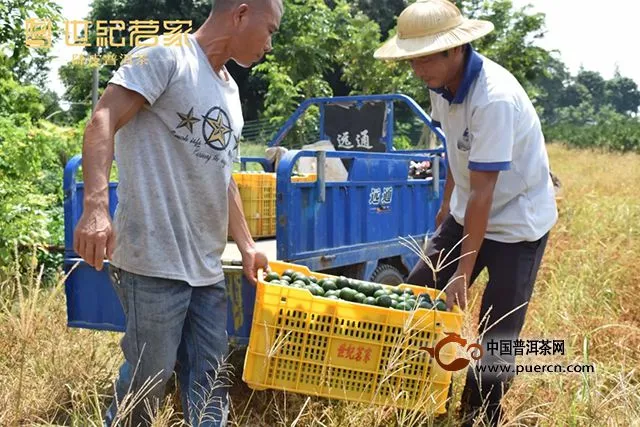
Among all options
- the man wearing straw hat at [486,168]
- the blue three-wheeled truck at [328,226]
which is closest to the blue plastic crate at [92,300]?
the blue three-wheeled truck at [328,226]

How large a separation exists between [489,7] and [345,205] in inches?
595

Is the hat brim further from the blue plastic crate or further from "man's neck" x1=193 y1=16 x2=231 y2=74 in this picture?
the blue plastic crate

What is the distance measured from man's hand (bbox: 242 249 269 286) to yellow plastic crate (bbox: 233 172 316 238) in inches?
73.9

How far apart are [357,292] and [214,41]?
1.13 m

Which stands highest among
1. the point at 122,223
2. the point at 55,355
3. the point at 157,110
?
the point at 157,110

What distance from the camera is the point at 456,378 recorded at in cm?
355

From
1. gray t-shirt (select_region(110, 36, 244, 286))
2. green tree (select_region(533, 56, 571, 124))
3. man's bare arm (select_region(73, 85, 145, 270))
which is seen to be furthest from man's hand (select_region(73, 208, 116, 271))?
green tree (select_region(533, 56, 571, 124))

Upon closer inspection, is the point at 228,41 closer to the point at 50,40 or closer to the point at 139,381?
the point at 139,381

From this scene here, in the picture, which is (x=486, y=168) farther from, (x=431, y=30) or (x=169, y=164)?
(x=169, y=164)

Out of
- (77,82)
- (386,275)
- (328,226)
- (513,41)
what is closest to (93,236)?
(328,226)

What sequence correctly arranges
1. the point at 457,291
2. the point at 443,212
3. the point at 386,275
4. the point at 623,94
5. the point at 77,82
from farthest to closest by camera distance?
the point at 623,94
the point at 77,82
the point at 386,275
the point at 443,212
the point at 457,291

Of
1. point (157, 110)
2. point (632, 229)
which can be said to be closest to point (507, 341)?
point (157, 110)

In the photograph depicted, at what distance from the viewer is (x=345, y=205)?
4.10m

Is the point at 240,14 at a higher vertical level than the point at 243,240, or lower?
higher
